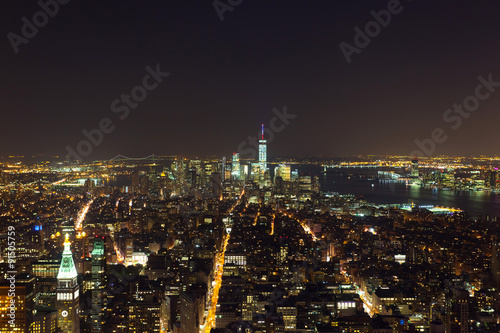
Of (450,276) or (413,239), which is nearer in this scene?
(450,276)

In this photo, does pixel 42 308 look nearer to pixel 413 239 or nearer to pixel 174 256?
pixel 174 256

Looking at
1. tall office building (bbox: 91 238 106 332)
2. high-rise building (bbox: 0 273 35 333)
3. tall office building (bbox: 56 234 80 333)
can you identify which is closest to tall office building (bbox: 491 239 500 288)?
tall office building (bbox: 91 238 106 332)

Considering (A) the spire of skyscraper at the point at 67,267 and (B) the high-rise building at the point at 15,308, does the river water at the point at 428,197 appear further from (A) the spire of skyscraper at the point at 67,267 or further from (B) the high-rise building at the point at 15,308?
(B) the high-rise building at the point at 15,308

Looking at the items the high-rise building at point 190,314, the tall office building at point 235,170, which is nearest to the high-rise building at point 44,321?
the high-rise building at point 190,314

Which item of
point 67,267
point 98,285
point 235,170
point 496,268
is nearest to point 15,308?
point 67,267

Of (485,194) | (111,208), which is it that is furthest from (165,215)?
(485,194)

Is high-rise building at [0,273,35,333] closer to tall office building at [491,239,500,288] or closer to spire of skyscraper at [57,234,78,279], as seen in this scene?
spire of skyscraper at [57,234,78,279]

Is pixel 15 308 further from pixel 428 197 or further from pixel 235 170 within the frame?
pixel 235 170
